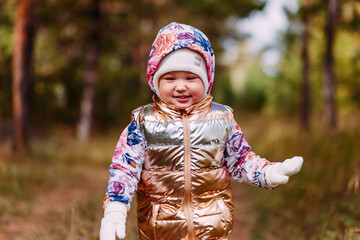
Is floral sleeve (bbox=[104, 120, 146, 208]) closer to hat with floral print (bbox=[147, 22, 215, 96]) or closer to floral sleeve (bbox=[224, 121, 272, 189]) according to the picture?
hat with floral print (bbox=[147, 22, 215, 96])

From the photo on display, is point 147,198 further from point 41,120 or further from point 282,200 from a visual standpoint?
point 41,120

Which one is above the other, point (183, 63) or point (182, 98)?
point (183, 63)

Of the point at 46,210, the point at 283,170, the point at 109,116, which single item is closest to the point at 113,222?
the point at 283,170

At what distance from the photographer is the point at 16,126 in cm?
838

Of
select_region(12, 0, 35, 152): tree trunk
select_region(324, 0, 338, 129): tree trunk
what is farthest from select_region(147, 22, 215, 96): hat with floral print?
select_region(12, 0, 35, 152): tree trunk

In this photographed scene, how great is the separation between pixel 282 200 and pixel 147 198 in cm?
367

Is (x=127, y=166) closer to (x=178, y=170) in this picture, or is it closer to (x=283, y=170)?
(x=178, y=170)

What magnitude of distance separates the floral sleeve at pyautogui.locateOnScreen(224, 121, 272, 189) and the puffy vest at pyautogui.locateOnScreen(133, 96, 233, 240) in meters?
0.12

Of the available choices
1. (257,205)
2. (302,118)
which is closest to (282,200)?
(257,205)

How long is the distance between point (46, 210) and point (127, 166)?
3.51 metres

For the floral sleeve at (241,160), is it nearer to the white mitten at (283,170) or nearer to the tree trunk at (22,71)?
the white mitten at (283,170)

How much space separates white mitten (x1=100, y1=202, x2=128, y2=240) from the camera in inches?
79.3

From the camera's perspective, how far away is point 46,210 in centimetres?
532

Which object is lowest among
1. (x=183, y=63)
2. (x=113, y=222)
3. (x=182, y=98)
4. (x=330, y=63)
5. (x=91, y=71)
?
(x=113, y=222)
